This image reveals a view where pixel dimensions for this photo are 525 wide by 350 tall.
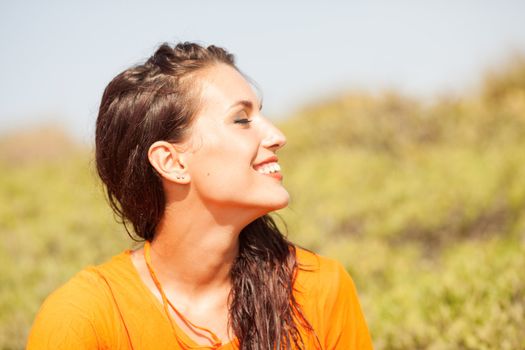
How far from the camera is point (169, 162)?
2.40m

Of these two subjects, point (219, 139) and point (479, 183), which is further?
point (479, 183)

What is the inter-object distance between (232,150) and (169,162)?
26 centimetres

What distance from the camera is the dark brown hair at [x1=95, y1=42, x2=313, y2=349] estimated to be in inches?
93.6

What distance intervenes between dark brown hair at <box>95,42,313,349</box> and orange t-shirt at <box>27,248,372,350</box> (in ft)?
0.26

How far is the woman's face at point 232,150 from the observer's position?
2322 millimetres

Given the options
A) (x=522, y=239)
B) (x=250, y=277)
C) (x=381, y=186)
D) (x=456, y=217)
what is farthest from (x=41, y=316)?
(x=381, y=186)

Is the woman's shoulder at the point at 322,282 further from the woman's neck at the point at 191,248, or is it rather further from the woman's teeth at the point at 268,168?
the woman's teeth at the point at 268,168

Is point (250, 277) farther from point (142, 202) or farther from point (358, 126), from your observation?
point (358, 126)

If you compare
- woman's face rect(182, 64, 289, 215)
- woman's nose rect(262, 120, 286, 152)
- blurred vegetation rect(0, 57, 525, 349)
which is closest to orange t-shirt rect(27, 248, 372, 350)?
woman's face rect(182, 64, 289, 215)

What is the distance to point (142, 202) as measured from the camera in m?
2.51

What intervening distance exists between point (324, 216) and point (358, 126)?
3832mm

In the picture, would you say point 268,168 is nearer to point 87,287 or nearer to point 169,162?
point 169,162

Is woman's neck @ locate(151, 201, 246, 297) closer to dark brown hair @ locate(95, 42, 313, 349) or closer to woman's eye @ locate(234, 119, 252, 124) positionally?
dark brown hair @ locate(95, 42, 313, 349)

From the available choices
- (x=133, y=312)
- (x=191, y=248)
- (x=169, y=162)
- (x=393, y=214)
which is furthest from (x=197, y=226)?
(x=393, y=214)
